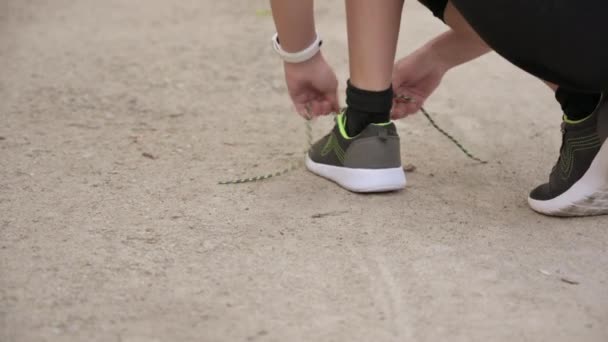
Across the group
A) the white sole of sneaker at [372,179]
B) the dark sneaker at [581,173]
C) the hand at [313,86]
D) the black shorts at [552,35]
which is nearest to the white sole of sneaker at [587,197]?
the dark sneaker at [581,173]

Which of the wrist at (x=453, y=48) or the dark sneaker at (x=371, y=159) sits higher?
the wrist at (x=453, y=48)

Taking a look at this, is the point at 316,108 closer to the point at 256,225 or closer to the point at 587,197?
the point at 256,225

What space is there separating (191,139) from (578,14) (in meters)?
1.00

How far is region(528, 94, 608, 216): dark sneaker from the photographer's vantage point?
145cm

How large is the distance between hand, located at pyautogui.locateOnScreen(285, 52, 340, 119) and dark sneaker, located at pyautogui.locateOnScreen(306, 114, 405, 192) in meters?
0.09

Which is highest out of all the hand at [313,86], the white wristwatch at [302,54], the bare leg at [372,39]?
the bare leg at [372,39]

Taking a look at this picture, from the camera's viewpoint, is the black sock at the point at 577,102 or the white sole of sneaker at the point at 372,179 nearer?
the black sock at the point at 577,102

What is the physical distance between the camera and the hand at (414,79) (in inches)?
68.3

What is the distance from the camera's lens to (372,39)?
149cm

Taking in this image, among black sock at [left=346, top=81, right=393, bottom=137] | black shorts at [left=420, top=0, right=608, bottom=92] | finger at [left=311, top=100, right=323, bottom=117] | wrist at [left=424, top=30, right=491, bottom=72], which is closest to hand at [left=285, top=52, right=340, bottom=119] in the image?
finger at [left=311, top=100, right=323, bottom=117]

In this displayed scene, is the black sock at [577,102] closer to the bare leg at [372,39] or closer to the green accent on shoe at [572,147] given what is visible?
the green accent on shoe at [572,147]

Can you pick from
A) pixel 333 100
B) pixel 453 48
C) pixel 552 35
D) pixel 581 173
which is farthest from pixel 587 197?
pixel 333 100

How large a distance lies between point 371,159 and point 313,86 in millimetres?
223

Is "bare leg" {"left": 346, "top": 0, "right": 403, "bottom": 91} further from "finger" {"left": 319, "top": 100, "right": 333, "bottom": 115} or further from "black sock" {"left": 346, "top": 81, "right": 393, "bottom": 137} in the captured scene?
"finger" {"left": 319, "top": 100, "right": 333, "bottom": 115}
